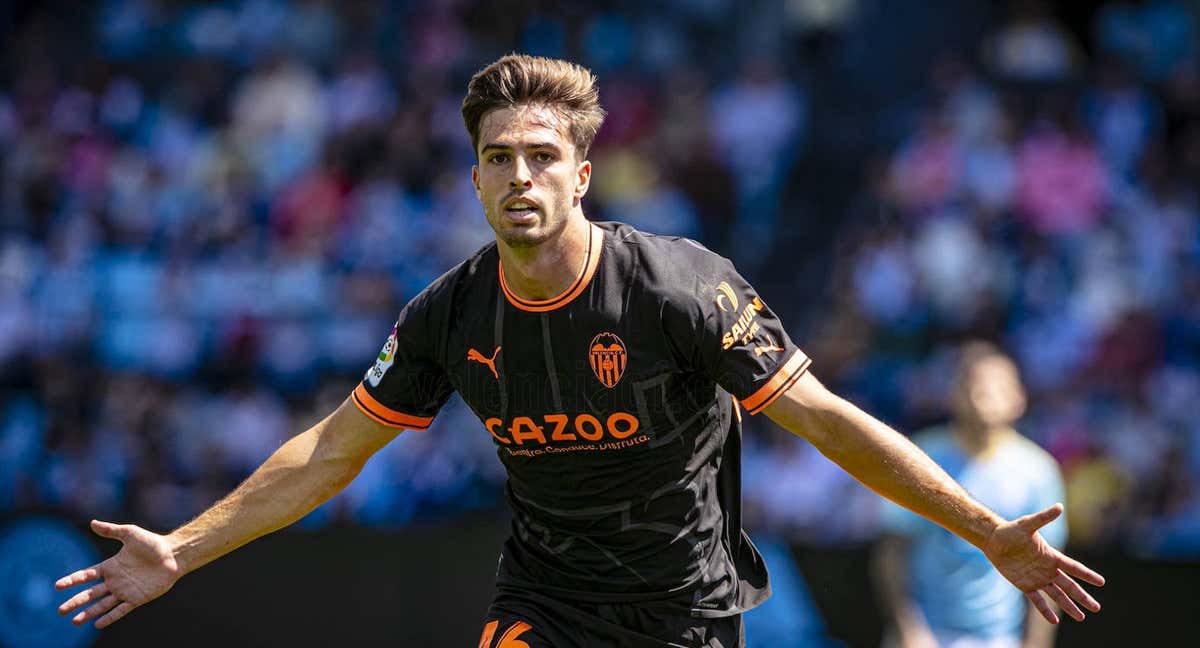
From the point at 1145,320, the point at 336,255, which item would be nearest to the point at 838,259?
the point at 1145,320

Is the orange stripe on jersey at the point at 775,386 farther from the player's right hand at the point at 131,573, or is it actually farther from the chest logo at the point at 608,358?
the player's right hand at the point at 131,573

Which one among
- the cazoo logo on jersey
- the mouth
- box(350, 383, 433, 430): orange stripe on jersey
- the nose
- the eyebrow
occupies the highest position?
the eyebrow

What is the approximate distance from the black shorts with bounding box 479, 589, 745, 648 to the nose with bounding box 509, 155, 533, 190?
1.31 m

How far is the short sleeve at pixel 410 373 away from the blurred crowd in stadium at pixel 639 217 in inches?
205

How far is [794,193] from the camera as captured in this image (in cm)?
1364

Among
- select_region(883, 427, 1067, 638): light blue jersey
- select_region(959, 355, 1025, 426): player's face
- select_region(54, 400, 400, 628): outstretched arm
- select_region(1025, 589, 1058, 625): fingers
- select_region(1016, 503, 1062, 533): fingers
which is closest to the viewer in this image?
select_region(1016, 503, 1062, 533): fingers

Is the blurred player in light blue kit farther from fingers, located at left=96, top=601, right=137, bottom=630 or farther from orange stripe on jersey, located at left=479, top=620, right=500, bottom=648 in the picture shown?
fingers, located at left=96, top=601, right=137, bottom=630

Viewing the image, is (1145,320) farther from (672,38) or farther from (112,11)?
(112,11)

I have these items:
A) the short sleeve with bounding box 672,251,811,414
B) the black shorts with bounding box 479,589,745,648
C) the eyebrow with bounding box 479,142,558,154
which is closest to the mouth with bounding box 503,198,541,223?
the eyebrow with bounding box 479,142,558,154

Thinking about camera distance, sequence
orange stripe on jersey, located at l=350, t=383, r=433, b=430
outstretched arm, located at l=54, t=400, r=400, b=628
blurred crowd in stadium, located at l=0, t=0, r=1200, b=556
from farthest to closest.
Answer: blurred crowd in stadium, located at l=0, t=0, r=1200, b=556, orange stripe on jersey, located at l=350, t=383, r=433, b=430, outstretched arm, located at l=54, t=400, r=400, b=628

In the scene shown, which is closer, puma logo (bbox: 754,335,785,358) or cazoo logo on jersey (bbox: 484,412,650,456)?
puma logo (bbox: 754,335,785,358)

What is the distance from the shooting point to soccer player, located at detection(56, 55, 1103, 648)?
4.73m

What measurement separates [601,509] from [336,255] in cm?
892

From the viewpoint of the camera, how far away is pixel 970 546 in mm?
7137
